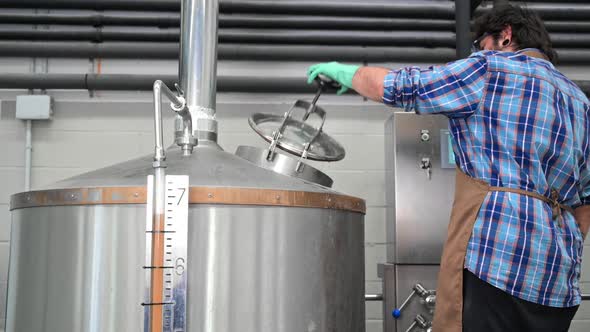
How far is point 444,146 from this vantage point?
82.0 inches

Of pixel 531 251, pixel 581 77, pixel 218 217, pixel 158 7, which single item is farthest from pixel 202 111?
pixel 581 77

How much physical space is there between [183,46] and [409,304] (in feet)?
3.73

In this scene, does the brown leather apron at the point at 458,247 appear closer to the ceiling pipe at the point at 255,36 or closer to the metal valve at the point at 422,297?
the metal valve at the point at 422,297

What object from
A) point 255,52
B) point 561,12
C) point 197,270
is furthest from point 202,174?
point 561,12

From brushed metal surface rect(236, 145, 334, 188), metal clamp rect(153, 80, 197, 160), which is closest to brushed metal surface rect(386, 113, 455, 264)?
brushed metal surface rect(236, 145, 334, 188)

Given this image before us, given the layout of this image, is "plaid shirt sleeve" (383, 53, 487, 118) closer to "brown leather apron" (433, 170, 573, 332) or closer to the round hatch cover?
"brown leather apron" (433, 170, 573, 332)

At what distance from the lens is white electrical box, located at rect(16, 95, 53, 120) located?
2.43 m

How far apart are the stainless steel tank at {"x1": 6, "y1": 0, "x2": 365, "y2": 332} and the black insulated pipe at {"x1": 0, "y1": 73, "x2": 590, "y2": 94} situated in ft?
3.77

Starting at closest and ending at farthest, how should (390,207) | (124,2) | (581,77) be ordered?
1. (390,207)
2. (124,2)
3. (581,77)

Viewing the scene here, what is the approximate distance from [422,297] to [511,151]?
3.06ft

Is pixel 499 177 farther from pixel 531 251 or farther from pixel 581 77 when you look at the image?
pixel 581 77

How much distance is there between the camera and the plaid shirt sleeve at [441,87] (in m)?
1.17

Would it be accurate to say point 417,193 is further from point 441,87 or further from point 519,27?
point 441,87

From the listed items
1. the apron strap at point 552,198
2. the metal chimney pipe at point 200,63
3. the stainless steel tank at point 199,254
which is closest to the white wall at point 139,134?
the metal chimney pipe at point 200,63
